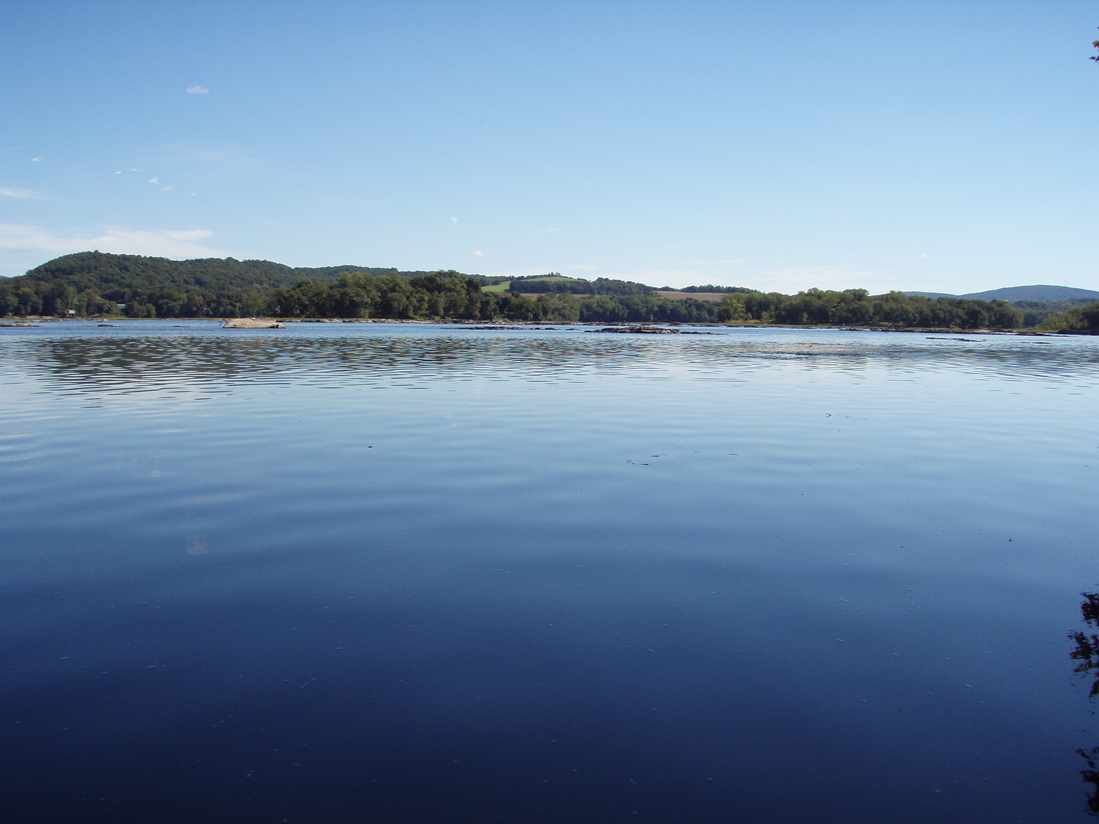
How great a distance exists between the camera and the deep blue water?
5617 millimetres

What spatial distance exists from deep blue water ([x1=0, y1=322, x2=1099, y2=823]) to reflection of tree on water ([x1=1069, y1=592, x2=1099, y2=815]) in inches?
3.4

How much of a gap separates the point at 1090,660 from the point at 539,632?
584 centimetres

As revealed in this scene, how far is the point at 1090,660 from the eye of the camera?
790 cm

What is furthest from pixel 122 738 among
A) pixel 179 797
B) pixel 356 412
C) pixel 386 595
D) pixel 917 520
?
pixel 356 412

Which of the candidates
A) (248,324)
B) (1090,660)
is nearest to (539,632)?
(1090,660)

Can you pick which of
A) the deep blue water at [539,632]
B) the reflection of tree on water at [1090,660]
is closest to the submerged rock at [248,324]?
the deep blue water at [539,632]

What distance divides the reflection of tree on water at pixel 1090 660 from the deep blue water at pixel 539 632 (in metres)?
0.09

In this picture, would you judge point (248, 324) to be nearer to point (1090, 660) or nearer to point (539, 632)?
point (539, 632)

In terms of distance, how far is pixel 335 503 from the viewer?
549 inches

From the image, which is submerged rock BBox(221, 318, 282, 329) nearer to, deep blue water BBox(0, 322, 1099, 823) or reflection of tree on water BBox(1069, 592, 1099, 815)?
deep blue water BBox(0, 322, 1099, 823)

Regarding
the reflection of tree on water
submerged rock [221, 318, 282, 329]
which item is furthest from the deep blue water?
submerged rock [221, 318, 282, 329]

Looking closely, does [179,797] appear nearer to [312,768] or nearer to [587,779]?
[312,768]

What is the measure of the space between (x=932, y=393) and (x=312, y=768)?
126 ft

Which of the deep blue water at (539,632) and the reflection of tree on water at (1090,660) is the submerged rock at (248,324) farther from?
the reflection of tree on water at (1090,660)
